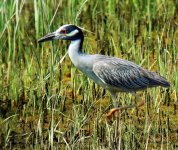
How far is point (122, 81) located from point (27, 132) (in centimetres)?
110

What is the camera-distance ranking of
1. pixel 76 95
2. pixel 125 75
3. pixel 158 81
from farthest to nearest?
pixel 76 95 < pixel 125 75 < pixel 158 81

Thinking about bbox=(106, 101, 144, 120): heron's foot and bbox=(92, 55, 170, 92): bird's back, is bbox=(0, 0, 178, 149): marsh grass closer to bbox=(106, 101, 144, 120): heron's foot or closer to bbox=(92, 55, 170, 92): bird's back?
bbox=(106, 101, 144, 120): heron's foot

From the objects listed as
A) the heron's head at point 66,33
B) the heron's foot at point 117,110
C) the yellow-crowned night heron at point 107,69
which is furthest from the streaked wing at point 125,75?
the heron's head at point 66,33

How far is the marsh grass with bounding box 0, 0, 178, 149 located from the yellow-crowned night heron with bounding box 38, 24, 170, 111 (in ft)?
0.69

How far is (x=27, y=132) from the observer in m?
7.44

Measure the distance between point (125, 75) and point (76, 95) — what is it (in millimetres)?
805

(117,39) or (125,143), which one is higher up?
(117,39)

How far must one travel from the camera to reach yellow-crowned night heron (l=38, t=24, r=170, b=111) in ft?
25.0

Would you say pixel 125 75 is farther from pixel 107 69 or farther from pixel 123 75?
pixel 107 69

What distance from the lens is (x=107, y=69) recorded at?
7.63 meters

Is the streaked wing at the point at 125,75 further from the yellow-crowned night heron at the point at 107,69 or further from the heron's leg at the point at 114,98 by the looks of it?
the heron's leg at the point at 114,98

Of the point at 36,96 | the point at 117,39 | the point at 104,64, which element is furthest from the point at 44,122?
the point at 117,39

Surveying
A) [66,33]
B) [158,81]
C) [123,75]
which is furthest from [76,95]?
[158,81]

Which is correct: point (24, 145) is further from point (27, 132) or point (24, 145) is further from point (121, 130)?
point (121, 130)
